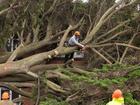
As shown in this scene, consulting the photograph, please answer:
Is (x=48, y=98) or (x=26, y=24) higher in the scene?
(x=26, y=24)

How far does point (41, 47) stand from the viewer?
1385 centimetres

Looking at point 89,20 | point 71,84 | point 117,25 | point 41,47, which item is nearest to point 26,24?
point 41,47

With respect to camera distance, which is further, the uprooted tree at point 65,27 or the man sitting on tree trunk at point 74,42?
the man sitting on tree trunk at point 74,42

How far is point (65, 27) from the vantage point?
47.8 ft

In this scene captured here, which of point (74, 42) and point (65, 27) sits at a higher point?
point (65, 27)

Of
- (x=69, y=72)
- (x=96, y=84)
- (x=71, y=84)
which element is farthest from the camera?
(x=69, y=72)

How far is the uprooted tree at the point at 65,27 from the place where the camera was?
40.9 ft

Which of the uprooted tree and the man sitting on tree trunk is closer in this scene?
the uprooted tree

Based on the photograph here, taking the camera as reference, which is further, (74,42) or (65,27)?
(65,27)

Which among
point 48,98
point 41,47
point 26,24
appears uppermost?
point 26,24

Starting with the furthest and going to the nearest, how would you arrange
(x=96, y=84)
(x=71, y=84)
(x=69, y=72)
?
(x=69, y=72) < (x=71, y=84) < (x=96, y=84)

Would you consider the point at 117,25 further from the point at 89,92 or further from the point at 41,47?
the point at 89,92

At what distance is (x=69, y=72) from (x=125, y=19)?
346 centimetres

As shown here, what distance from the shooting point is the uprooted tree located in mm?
12453
